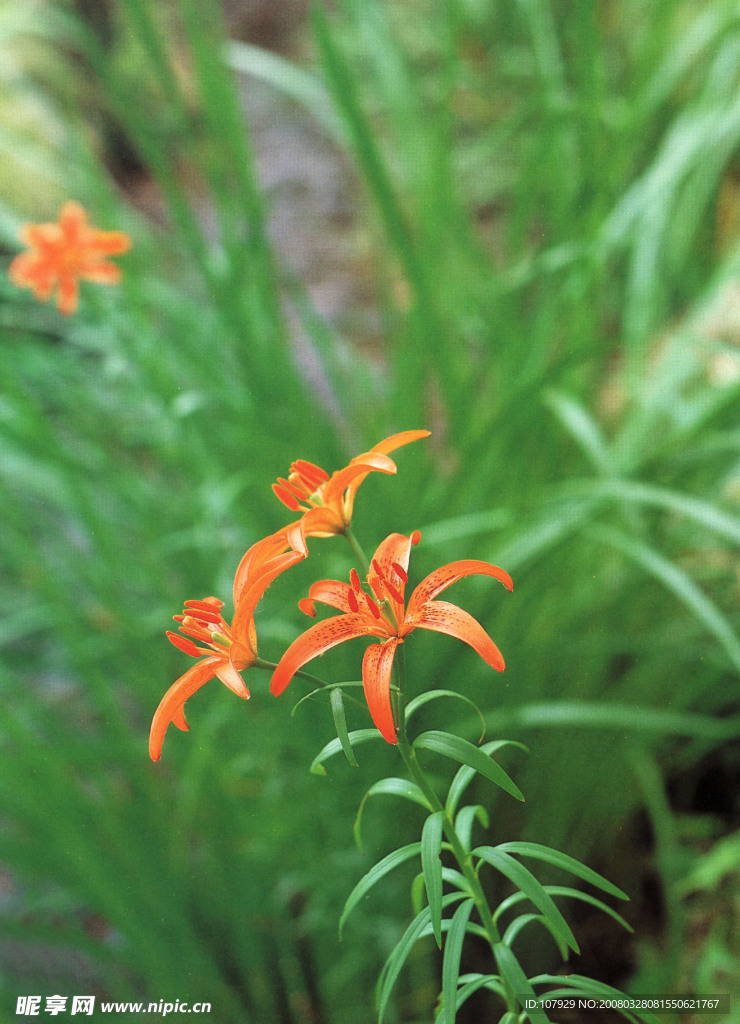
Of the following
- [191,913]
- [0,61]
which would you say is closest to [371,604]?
[191,913]

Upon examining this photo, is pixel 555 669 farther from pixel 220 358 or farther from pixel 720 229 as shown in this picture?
pixel 720 229

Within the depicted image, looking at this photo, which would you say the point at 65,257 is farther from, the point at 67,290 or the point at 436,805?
the point at 436,805

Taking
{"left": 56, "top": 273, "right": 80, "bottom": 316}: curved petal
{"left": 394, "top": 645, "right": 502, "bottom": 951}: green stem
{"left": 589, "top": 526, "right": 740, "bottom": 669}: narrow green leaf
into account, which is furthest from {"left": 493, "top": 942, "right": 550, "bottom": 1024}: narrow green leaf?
{"left": 56, "top": 273, "right": 80, "bottom": 316}: curved petal

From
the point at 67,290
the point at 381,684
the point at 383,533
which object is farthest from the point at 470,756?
the point at 67,290

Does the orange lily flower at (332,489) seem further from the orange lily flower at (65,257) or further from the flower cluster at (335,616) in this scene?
the orange lily flower at (65,257)

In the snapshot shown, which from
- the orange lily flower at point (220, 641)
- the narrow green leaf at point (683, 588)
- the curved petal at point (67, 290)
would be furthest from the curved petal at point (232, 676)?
the curved petal at point (67, 290)

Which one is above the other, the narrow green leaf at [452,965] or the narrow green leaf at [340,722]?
the narrow green leaf at [340,722]

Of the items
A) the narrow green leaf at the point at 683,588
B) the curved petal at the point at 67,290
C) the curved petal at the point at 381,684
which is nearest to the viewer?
the curved petal at the point at 381,684
